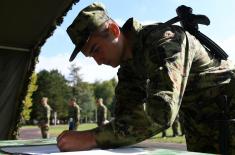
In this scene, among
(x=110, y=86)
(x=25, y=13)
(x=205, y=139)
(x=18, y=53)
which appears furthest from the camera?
(x=110, y=86)

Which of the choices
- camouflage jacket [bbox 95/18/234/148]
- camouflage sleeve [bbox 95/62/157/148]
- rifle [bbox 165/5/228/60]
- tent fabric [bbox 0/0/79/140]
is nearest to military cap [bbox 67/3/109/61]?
camouflage jacket [bbox 95/18/234/148]

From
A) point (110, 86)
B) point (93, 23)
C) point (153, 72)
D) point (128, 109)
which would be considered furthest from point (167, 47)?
point (110, 86)

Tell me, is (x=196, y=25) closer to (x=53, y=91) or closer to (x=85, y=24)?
(x=85, y=24)

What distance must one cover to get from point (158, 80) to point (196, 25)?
633mm

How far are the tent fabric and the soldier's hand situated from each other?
2.55m

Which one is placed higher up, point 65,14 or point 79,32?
point 65,14

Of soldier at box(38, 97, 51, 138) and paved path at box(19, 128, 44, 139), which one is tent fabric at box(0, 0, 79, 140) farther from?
paved path at box(19, 128, 44, 139)

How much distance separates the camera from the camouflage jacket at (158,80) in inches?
69.9

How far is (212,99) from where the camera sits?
7.36ft

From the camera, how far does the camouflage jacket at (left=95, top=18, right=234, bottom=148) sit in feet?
5.82

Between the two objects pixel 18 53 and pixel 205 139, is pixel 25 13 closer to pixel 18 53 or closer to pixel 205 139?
pixel 18 53

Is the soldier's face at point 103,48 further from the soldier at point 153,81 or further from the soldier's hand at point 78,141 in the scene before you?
the soldier's hand at point 78,141

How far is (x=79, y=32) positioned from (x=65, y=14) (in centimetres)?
260

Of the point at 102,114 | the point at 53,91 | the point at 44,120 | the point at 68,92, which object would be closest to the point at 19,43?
the point at 44,120
